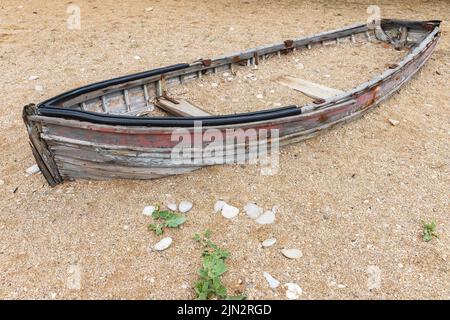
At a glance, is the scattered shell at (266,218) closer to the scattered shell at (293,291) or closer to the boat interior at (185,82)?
the scattered shell at (293,291)

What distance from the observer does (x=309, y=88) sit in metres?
5.22

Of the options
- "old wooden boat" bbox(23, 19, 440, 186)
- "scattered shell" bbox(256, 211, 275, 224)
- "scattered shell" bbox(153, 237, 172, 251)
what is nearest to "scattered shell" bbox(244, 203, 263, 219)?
"scattered shell" bbox(256, 211, 275, 224)

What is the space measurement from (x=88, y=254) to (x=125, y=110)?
1.96m

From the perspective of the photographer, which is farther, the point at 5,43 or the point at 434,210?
the point at 5,43

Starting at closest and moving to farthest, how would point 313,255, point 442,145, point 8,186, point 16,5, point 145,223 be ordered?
point 313,255
point 145,223
point 8,186
point 442,145
point 16,5

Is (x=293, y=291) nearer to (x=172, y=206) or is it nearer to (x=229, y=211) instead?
(x=229, y=211)

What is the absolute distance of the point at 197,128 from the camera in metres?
3.27

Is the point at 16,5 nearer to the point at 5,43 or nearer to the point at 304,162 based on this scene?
the point at 5,43

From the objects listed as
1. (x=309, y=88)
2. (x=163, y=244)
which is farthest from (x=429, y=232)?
(x=309, y=88)

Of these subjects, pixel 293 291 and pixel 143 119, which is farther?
pixel 143 119

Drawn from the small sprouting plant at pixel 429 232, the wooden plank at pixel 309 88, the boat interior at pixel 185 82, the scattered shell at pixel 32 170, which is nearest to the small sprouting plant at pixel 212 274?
the boat interior at pixel 185 82

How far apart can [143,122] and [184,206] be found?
0.84 meters

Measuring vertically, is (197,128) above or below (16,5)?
below

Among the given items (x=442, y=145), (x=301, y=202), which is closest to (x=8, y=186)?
(x=301, y=202)
